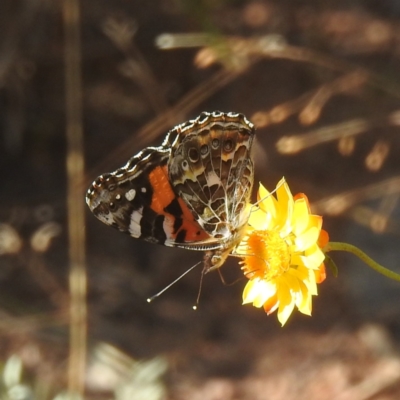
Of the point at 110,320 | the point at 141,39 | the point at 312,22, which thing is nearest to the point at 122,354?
the point at 110,320

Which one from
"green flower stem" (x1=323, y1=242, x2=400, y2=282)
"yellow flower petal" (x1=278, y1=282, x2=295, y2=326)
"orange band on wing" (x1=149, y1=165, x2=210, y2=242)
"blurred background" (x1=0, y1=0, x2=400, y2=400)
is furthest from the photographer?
"blurred background" (x1=0, y1=0, x2=400, y2=400)

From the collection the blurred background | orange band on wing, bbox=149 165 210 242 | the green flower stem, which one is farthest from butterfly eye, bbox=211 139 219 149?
the blurred background

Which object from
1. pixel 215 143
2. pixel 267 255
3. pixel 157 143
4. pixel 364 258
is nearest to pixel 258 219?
pixel 267 255

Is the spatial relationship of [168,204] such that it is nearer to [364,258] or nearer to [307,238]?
[307,238]

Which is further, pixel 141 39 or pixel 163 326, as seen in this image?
pixel 141 39

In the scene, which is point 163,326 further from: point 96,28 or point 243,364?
point 96,28

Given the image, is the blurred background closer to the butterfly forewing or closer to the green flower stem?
the butterfly forewing
